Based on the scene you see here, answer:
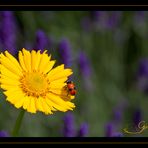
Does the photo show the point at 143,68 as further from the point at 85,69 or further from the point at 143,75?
the point at 85,69

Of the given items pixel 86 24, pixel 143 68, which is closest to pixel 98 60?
pixel 86 24

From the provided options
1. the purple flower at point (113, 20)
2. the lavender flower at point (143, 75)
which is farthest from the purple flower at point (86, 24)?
the lavender flower at point (143, 75)

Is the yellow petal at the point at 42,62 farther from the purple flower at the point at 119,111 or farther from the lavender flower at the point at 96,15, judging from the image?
the lavender flower at the point at 96,15

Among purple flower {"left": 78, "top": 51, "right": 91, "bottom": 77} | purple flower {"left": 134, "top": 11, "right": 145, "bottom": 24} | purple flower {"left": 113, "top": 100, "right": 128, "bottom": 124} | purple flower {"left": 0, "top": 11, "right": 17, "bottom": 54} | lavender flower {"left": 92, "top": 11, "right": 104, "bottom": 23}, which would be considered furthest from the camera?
purple flower {"left": 134, "top": 11, "right": 145, "bottom": 24}

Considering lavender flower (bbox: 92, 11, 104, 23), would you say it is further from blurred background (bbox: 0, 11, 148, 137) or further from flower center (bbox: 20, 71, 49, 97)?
flower center (bbox: 20, 71, 49, 97)

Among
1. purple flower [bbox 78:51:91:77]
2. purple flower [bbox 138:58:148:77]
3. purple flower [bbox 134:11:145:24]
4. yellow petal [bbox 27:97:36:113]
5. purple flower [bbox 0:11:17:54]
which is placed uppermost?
purple flower [bbox 134:11:145:24]
